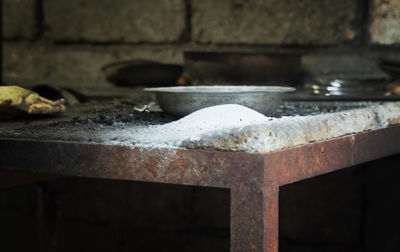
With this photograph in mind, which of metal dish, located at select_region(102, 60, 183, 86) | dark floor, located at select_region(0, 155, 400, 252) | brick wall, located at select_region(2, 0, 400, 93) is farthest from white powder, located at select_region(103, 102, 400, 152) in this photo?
metal dish, located at select_region(102, 60, 183, 86)

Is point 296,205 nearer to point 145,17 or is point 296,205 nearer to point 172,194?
point 172,194

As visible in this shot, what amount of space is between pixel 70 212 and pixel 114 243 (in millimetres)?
230

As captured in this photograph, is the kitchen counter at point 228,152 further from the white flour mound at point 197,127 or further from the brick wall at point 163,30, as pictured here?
the brick wall at point 163,30

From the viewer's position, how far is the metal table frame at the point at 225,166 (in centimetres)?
86

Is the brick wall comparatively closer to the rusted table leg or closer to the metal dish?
the metal dish

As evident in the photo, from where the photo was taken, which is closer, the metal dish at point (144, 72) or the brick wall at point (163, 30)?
the brick wall at point (163, 30)

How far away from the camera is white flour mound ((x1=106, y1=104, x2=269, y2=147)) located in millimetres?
946

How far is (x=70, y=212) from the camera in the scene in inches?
87.4

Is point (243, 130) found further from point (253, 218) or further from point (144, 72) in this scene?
point (144, 72)

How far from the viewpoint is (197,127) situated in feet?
3.36

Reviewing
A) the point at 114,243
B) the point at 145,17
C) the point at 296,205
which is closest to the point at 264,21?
the point at 145,17

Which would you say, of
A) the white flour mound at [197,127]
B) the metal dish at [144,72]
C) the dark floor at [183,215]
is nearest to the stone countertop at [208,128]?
the white flour mound at [197,127]

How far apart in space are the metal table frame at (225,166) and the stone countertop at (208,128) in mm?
17

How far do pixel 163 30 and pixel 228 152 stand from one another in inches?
53.6
